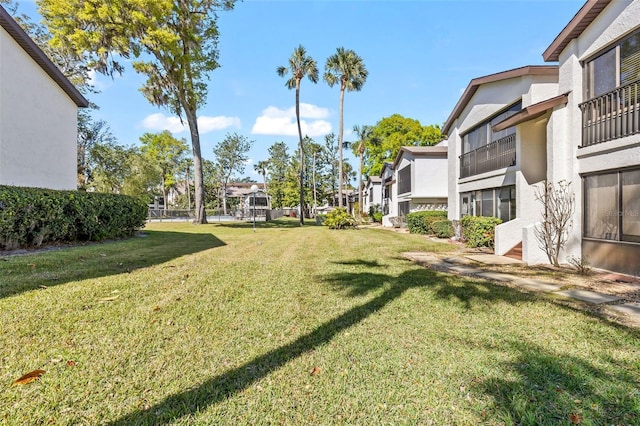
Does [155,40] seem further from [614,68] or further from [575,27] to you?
A: [614,68]

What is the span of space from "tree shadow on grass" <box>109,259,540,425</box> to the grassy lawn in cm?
1

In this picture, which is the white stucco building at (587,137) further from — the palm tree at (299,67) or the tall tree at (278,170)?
the tall tree at (278,170)

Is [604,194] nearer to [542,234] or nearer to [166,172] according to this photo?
[542,234]

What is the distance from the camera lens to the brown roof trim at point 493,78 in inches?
360

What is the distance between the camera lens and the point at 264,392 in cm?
230

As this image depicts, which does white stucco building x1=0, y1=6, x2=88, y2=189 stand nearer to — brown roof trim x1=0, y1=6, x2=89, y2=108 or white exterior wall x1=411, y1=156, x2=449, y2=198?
brown roof trim x1=0, y1=6, x2=89, y2=108

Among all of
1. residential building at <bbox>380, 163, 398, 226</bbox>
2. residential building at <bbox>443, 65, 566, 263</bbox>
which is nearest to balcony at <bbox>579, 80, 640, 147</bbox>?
residential building at <bbox>443, 65, 566, 263</bbox>

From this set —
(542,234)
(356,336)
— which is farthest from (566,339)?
(542,234)

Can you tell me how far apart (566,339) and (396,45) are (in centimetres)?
1498

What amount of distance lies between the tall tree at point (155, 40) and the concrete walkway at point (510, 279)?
16899 mm

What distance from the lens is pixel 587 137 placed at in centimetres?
708

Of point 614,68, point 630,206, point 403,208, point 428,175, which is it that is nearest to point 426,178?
point 428,175

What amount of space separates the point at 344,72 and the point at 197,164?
14.6m

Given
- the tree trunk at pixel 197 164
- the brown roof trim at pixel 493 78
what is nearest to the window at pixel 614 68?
the brown roof trim at pixel 493 78
